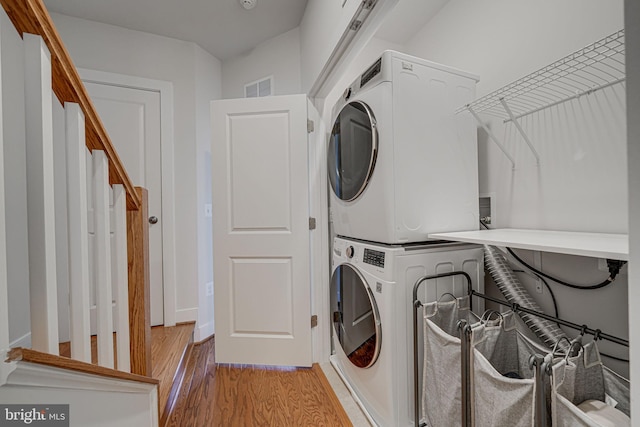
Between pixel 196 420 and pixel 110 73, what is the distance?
2.67m

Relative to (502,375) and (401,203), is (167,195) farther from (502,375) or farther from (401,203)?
(502,375)

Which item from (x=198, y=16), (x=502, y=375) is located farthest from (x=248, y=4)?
(x=502, y=375)

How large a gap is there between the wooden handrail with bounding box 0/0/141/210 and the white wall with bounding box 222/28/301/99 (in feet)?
6.16

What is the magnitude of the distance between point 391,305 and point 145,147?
2.42 metres

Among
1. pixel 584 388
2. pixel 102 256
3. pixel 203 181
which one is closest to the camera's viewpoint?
pixel 584 388

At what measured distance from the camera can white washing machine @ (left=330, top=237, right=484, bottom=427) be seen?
1.32 m

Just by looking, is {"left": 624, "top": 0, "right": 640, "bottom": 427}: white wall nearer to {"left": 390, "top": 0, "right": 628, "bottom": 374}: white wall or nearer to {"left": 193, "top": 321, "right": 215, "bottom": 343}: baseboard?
{"left": 390, "top": 0, "right": 628, "bottom": 374}: white wall

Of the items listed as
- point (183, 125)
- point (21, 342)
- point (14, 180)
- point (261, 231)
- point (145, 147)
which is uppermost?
point (183, 125)

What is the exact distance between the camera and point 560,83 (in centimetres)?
135

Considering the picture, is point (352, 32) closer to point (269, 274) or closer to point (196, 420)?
point (269, 274)

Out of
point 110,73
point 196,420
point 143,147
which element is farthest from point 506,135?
point 110,73

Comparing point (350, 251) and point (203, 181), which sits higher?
point (203, 181)

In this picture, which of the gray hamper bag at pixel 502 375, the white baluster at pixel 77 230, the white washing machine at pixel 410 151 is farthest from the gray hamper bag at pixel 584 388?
the white baluster at pixel 77 230

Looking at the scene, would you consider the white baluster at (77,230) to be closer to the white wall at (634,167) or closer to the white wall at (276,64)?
the white wall at (634,167)
